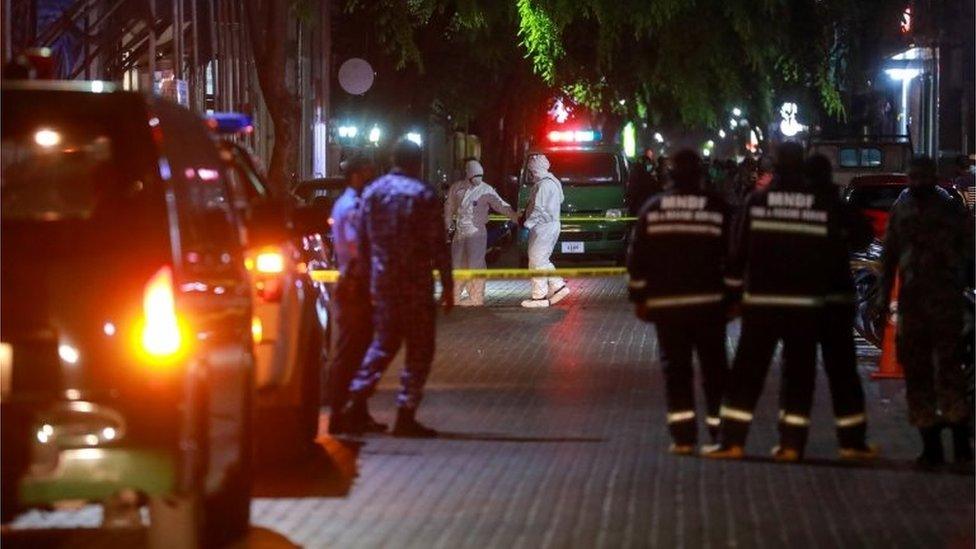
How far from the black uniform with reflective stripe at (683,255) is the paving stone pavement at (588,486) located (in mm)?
858

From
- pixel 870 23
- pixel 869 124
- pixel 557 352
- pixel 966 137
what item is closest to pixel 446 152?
pixel 869 124

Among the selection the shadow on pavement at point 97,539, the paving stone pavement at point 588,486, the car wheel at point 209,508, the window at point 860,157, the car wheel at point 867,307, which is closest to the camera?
the car wheel at point 209,508

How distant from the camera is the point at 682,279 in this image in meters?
11.1

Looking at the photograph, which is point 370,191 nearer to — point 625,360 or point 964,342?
point 964,342

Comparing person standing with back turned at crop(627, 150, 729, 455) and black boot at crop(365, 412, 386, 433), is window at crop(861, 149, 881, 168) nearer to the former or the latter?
black boot at crop(365, 412, 386, 433)

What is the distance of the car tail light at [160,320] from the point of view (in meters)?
7.14

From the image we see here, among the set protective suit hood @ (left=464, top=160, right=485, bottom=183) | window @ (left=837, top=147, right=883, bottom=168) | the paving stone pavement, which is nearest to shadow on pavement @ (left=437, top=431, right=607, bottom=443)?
the paving stone pavement

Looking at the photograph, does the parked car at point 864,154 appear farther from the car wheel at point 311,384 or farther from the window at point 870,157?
the car wheel at point 311,384

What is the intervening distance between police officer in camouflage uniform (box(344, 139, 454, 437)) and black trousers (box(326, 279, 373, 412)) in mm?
237

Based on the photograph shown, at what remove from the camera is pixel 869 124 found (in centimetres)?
5047

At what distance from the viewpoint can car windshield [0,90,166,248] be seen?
725 cm

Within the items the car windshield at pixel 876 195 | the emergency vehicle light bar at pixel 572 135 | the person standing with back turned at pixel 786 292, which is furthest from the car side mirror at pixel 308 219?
the emergency vehicle light bar at pixel 572 135

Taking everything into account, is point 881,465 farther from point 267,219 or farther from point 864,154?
point 864,154

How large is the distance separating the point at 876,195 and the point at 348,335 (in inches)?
528
